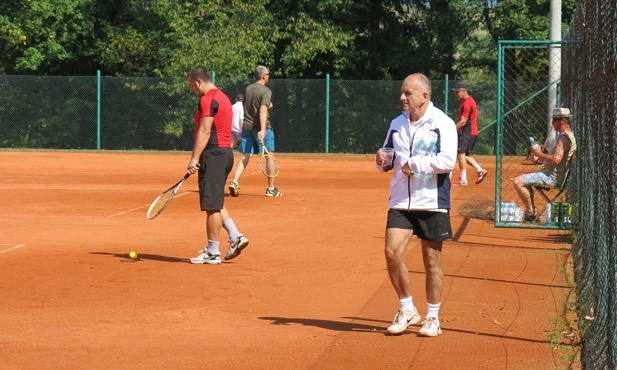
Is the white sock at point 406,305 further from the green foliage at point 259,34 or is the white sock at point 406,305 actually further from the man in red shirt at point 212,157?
the green foliage at point 259,34

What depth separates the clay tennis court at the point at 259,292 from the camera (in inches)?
285

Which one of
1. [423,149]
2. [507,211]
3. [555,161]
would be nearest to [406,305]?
[423,149]

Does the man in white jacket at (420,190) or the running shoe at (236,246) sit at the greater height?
the man in white jacket at (420,190)

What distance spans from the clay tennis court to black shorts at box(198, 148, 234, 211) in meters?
0.67

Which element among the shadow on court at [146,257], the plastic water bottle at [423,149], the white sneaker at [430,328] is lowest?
the white sneaker at [430,328]

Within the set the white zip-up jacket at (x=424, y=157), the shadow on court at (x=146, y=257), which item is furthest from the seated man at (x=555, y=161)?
the white zip-up jacket at (x=424, y=157)

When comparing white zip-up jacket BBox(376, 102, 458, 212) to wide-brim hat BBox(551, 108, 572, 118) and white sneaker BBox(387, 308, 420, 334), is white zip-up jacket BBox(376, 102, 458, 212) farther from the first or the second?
wide-brim hat BBox(551, 108, 572, 118)

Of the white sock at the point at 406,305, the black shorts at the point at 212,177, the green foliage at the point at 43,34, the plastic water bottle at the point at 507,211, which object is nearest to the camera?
the white sock at the point at 406,305

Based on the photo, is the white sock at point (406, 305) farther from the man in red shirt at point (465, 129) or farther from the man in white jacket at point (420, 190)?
the man in red shirt at point (465, 129)

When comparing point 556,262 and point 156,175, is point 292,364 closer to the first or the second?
point 556,262

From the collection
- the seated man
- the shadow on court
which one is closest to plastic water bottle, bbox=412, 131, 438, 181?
the shadow on court

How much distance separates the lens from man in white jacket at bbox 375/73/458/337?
7.63 metres

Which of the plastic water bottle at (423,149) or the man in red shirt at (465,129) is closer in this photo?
the plastic water bottle at (423,149)

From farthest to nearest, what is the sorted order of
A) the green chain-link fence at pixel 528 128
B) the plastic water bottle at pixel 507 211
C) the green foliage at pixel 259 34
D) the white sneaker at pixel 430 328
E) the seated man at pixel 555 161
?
the green foliage at pixel 259 34, the plastic water bottle at pixel 507 211, the green chain-link fence at pixel 528 128, the seated man at pixel 555 161, the white sneaker at pixel 430 328
